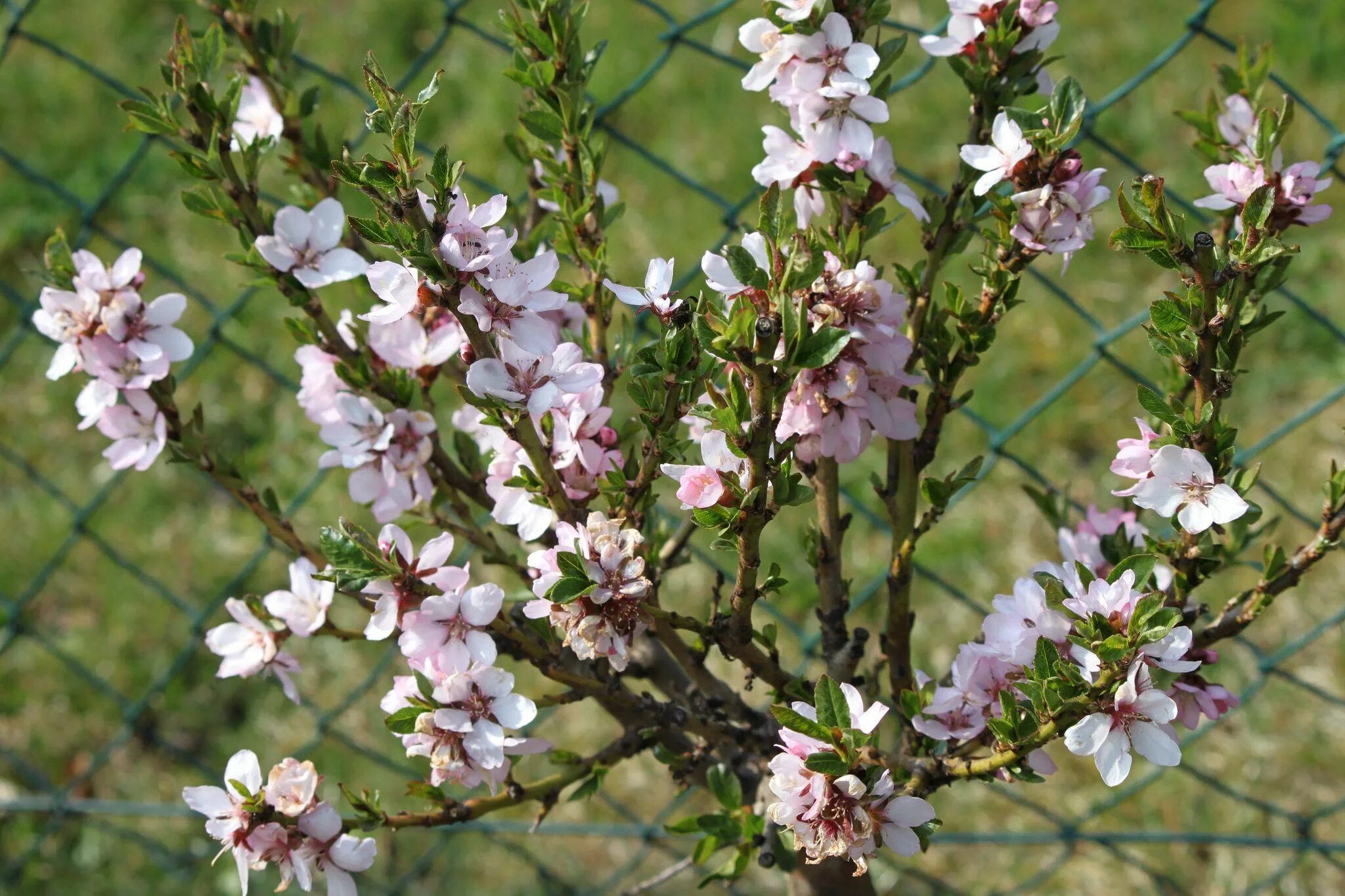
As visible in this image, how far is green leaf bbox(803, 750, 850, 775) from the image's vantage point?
829mm

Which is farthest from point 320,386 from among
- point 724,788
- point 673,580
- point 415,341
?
point 673,580

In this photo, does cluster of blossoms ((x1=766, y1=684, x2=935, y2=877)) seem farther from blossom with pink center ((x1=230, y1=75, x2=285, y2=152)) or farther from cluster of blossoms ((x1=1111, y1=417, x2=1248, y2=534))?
blossom with pink center ((x1=230, y1=75, x2=285, y2=152))

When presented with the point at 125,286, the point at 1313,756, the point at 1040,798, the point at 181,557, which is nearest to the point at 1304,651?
the point at 1313,756

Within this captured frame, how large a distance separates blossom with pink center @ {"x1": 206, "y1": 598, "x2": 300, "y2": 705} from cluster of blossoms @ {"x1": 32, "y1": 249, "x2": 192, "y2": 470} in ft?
0.54

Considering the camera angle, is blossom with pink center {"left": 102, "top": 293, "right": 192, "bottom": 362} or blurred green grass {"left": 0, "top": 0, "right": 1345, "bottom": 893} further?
blurred green grass {"left": 0, "top": 0, "right": 1345, "bottom": 893}

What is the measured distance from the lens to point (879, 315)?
3.01 feet

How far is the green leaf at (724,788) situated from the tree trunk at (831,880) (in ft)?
0.46

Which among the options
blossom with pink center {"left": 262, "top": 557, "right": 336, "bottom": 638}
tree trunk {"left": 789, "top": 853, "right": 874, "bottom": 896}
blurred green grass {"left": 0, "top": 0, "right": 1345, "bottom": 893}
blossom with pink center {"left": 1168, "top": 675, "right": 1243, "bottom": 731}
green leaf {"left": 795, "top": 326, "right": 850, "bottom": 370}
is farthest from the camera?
blurred green grass {"left": 0, "top": 0, "right": 1345, "bottom": 893}

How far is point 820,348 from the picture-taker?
79 centimetres

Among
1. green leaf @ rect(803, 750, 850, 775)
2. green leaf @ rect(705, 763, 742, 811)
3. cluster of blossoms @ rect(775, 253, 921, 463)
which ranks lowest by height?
green leaf @ rect(803, 750, 850, 775)

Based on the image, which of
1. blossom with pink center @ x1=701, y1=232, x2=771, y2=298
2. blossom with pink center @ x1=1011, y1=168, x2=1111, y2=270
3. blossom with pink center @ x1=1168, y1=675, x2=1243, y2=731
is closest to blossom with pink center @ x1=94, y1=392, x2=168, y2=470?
blossom with pink center @ x1=701, y1=232, x2=771, y2=298

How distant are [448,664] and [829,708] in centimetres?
28

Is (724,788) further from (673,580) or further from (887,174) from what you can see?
(673,580)

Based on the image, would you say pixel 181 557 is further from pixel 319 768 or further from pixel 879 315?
pixel 879 315
